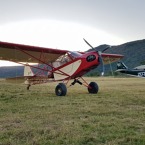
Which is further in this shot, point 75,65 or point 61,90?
point 75,65

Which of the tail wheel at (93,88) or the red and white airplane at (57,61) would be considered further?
the tail wheel at (93,88)

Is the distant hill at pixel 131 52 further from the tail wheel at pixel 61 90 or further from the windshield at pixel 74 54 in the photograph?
the tail wheel at pixel 61 90

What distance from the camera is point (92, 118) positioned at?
6.56 m

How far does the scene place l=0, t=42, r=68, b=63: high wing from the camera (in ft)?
47.4

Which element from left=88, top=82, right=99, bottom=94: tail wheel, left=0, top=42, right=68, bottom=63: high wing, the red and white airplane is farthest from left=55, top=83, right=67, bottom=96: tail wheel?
left=0, top=42, right=68, bottom=63: high wing

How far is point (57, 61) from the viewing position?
16.0 m

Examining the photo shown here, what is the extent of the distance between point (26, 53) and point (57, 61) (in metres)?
1.82

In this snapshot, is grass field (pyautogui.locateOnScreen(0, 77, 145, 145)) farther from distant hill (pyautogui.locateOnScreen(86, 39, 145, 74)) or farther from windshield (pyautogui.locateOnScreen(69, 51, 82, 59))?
distant hill (pyautogui.locateOnScreen(86, 39, 145, 74))

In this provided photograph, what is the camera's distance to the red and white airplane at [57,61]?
13.9 m

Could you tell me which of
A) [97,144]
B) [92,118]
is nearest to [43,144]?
[97,144]

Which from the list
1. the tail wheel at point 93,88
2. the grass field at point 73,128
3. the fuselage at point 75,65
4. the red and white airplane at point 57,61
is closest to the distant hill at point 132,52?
the red and white airplane at point 57,61

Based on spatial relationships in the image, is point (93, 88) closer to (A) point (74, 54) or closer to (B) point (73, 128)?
(A) point (74, 54)

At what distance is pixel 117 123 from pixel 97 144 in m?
1.56

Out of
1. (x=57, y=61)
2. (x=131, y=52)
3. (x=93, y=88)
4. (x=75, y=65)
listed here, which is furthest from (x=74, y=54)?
(x=131, y=52)
